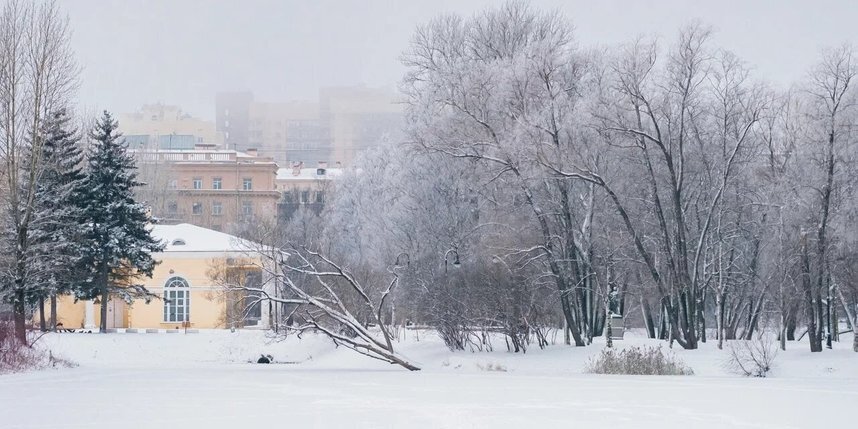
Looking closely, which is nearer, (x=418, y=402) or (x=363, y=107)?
(x=418, y=402)

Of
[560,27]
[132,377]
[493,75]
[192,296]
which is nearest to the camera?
[132,377]

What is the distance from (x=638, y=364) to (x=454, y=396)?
29.2ft

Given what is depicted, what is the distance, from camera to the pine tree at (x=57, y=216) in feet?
113

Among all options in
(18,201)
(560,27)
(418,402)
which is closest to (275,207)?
(560,27)

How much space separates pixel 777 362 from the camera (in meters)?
29.6

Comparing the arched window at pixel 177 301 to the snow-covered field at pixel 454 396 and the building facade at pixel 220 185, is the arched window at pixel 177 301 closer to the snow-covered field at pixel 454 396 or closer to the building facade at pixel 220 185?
the snow-covered field at pixel 454 396

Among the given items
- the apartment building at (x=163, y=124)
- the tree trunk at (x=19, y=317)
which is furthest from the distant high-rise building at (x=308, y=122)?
the tree trunk at (x=19, y=317)

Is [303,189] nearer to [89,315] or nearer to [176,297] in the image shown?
[176,297]

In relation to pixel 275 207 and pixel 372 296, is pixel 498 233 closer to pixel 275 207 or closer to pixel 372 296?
pixel 372 296

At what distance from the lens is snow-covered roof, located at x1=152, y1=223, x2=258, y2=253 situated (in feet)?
177

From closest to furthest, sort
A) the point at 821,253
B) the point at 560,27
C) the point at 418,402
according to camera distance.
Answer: the point at 418,402
the point at 821,253
the point at 560,27

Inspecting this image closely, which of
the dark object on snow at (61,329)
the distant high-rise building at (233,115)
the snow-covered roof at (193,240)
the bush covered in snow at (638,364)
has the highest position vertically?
the distant high-rise building at (233,115)

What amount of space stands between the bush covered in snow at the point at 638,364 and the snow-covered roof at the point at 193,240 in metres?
25.3

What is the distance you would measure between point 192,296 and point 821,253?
30693 millimetres
